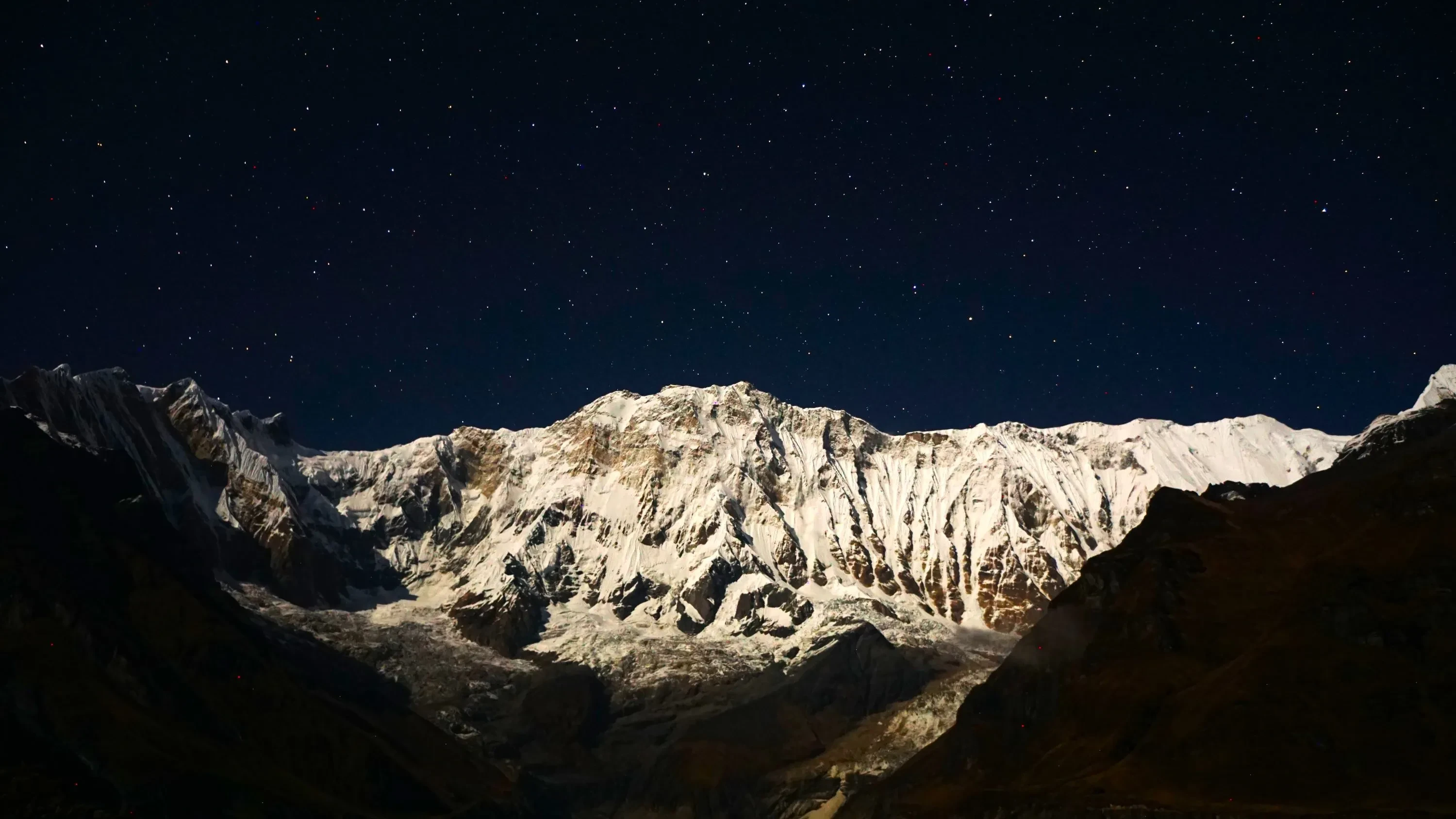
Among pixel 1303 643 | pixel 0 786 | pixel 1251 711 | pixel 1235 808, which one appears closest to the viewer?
pixel 1235 808

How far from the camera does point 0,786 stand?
→ 163 metres

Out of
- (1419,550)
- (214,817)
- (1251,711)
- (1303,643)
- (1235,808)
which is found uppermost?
(1419,550)

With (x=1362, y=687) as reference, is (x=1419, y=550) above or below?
above

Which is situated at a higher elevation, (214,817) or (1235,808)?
(1235,808)

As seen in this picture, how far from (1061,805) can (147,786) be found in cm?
14880

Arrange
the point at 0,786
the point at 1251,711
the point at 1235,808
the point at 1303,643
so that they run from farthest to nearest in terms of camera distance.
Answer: the point at 1303,643 → the point at 1251,711 → the point at 0,786 → the point at 1235,808

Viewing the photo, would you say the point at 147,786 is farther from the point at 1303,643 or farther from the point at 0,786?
the point at 1303,643

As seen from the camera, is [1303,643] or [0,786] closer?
[0,786]

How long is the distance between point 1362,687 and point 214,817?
625 ft

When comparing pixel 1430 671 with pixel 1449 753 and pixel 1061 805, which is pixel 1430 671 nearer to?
pixel 1449 753

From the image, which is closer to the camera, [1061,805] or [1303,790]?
[1303,790]

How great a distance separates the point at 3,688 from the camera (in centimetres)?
19475

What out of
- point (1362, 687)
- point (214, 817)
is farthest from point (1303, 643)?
point (214, 817)

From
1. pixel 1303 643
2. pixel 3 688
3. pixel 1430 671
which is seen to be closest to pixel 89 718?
pixel 3 688
